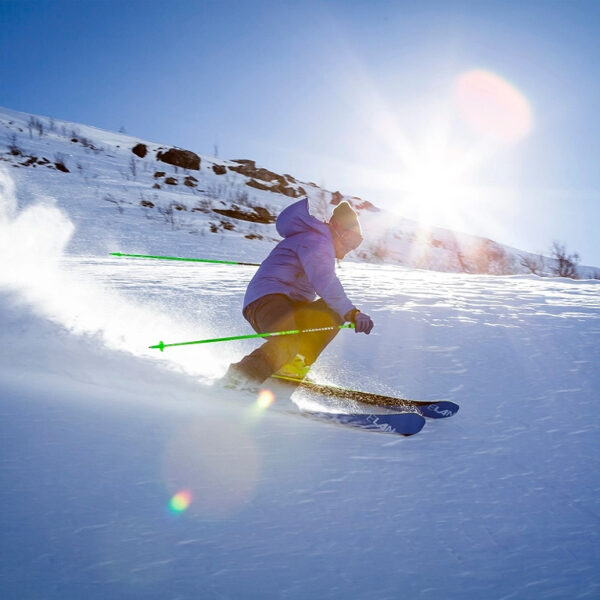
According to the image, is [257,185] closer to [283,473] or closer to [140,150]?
[140,150]

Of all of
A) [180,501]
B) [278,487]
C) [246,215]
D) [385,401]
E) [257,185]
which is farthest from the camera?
[257,185]

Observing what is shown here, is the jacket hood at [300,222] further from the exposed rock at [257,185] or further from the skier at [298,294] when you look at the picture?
the exposed rock at [257,185]

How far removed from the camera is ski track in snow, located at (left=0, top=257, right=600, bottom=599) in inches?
45.0

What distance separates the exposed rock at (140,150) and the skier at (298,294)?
89.3 feet

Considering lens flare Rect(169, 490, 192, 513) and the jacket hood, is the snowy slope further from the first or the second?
lens flare Rect(169, 490, 192, 513)

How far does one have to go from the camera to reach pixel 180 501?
54.6 inches

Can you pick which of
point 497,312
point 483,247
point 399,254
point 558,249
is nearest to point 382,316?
point 497,312

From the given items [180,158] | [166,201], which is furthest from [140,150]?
[166,201]

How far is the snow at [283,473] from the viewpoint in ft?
3.79

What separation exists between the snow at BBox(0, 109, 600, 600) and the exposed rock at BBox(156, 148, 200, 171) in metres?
25.1

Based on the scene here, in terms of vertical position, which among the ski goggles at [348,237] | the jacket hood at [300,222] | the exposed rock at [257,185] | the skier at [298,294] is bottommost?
the skier at [298,294]

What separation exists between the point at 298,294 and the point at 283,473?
1.66m

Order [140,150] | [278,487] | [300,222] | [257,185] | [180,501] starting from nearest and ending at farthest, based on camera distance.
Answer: [180,501]
[278,487]
[300,222]
[140,150]
[257,185]

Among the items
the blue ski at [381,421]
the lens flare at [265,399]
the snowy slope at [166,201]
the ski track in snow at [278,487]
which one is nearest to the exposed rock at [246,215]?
the snowy slope at [166,201]
